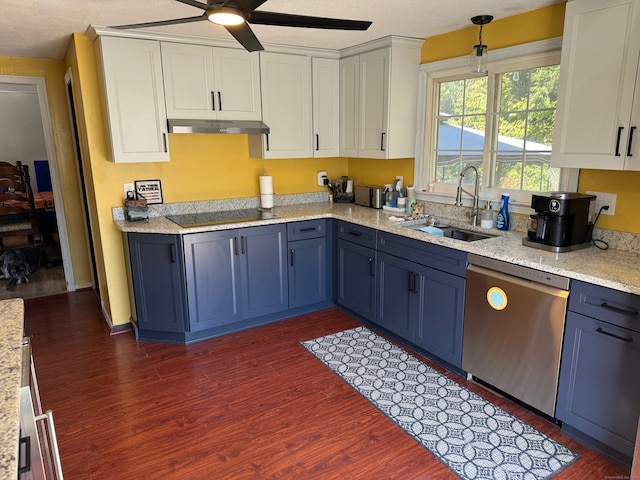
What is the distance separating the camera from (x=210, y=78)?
11.4ft

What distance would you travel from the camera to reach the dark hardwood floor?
2123 millimetres

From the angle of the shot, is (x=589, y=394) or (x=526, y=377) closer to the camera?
(x=589, y=394)

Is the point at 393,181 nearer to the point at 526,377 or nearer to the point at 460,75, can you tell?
the point at 460,75

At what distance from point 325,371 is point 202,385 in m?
0.81

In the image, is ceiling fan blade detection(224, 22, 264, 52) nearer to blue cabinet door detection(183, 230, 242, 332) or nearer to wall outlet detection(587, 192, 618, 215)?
blue cabinet door detection(183, 230, 242, 332)

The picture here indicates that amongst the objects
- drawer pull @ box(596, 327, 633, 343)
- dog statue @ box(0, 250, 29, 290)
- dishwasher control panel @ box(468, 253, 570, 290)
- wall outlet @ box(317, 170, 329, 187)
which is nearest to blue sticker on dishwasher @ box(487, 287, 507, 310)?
dishwasher control panel @ box(468, 253, 570, 290)

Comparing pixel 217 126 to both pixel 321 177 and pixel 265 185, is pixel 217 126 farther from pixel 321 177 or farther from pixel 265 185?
pixel 321 177

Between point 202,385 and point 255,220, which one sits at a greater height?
point 255,220

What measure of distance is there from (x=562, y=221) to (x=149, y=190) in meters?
3.05

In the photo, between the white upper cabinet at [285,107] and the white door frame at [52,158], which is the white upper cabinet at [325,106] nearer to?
the white upper cabinet at [285,107]

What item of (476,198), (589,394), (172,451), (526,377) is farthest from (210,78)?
(589,394)

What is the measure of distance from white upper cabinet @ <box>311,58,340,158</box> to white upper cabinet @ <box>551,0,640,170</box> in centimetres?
211

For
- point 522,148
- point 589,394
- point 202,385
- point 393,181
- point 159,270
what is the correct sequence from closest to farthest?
point 589,394
point 202,385
point 522,148
point 159,270
point 393,181

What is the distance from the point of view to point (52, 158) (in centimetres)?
433
